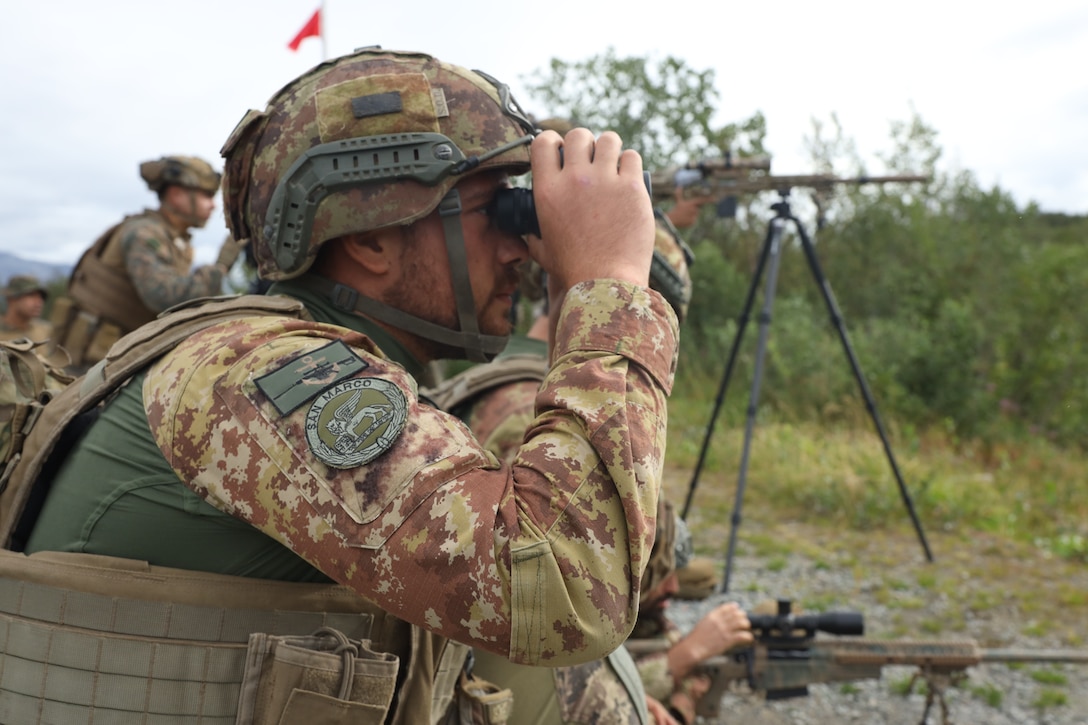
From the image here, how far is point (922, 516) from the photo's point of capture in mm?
7594

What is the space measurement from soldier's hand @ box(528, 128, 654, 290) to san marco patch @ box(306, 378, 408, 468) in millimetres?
432

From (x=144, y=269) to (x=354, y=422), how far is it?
5193 millimetres

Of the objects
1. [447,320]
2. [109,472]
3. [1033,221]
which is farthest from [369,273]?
[1033,221]

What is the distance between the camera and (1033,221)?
19.0m

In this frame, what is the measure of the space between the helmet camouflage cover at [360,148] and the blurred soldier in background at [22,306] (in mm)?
7614

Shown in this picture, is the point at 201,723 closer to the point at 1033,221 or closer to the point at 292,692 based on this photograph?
the point at 292,692

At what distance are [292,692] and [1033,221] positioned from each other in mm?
21022

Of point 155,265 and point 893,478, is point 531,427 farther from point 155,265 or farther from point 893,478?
point 893,478


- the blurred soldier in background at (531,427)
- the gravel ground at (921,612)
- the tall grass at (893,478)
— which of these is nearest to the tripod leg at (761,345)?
the gravel ground at (921,612)

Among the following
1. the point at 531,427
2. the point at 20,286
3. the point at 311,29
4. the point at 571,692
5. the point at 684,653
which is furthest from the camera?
the point at 20,286

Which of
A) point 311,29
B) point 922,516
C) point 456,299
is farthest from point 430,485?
point 311,29

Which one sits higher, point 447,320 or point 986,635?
point 447,320

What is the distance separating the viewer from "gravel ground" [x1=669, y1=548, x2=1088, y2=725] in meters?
4.57

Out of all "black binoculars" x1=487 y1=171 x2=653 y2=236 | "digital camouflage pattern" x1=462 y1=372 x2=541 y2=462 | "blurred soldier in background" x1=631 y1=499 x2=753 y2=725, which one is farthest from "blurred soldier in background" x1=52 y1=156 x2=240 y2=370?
"black binoculars" x1=487 y1=171 x2=653 y2=236
